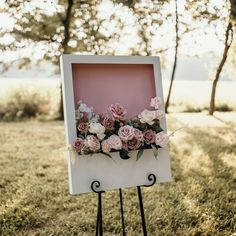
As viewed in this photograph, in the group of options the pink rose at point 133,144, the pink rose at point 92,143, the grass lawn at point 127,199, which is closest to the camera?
the pink rose at point 92,143

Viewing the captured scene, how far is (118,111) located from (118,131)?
0.13 m

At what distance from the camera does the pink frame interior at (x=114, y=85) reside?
2645mm

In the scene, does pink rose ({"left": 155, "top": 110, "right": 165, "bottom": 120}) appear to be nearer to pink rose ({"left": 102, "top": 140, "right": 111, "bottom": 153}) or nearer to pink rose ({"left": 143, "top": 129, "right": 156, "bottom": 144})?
pink rose ({"left": 143, "top": 129, "right": 156, "bottom": 144})

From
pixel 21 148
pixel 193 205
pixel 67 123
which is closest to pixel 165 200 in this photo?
pixel 193 205

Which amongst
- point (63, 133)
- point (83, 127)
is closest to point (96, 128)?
point (83, 127)

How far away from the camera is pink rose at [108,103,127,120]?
253cm

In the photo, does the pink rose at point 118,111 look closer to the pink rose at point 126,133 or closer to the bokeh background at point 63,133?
the pink rose at point 126,133

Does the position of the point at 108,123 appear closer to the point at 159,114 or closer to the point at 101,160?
the point at 101,160

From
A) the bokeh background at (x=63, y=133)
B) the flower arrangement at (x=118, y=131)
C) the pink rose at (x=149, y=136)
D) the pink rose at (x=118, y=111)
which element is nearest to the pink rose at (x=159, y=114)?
the flower arrangement at (x=118, y=131)

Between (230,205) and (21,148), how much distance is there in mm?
4391

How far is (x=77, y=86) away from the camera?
2629mm

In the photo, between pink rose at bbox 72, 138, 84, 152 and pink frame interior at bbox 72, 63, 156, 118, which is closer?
pink rose at bbox 72, 138, 84, 152

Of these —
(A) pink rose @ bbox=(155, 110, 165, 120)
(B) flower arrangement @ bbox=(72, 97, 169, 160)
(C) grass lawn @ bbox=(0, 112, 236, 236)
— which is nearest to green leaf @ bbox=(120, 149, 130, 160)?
(B) flower arrangement @ bbox=(72, 97, 169, 160)

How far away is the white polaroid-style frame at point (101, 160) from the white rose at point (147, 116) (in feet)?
0.47
